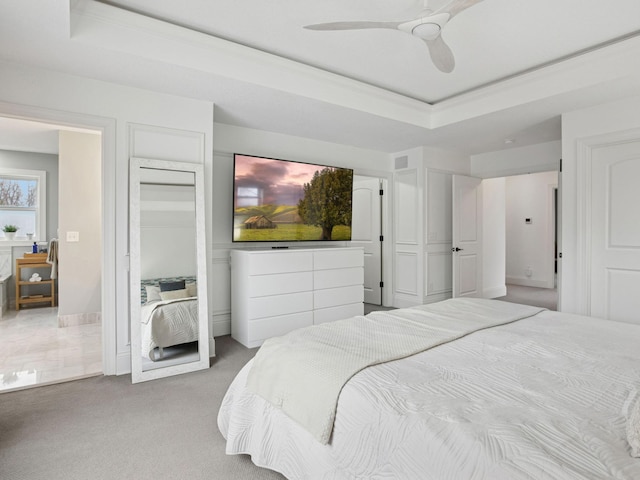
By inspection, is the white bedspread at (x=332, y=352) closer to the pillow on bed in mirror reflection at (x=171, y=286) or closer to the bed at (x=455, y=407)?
the bed at (x=455, y=407)

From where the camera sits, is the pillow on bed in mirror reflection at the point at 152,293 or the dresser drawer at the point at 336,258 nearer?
the pillow on bed in mirror reflection at the point at 152,293

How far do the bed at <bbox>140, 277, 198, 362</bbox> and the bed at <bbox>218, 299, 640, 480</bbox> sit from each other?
4.42 ft

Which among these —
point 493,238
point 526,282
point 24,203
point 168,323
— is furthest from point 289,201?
point 526,282

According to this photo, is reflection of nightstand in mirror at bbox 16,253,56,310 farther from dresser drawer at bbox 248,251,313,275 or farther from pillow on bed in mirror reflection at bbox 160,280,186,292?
dresser drawer at bbox 248,251,313,275

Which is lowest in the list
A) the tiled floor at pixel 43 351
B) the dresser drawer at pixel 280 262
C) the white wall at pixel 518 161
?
the tiled floor at pixel 43 351

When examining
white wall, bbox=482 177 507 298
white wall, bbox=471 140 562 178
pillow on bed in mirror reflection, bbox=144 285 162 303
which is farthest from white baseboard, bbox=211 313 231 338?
white wall, bbox=471 140 562 178

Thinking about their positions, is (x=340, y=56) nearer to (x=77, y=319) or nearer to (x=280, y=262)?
(x=280, y=262)

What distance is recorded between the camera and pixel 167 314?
3174 mm

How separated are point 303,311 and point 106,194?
2220 millimetres

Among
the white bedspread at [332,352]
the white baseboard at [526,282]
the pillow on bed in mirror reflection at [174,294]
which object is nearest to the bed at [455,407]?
the white bedspread at [332,352]

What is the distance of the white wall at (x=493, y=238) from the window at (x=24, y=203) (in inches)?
286

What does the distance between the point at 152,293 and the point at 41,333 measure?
222 centimetres

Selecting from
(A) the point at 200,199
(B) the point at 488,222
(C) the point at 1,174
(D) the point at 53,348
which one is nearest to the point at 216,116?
(A) the point at 200,199

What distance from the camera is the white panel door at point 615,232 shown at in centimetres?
342
